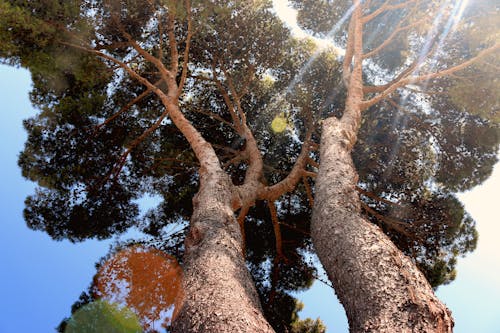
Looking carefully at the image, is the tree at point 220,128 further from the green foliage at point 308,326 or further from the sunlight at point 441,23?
the sunlight at point 441,23

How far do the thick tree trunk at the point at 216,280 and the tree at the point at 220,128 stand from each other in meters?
1.30

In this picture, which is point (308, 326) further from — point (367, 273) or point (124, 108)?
point (367, 273)

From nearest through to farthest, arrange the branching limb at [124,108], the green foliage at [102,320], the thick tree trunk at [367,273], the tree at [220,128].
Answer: the thick tree trunk at [367,273] → the green foliage at [102,320] → the tree at [220,128] → the branching limb at [124,108]

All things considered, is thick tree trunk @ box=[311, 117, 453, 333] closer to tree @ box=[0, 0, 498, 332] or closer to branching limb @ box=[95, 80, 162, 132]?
tree @ box=[0, 0, 498, 332]

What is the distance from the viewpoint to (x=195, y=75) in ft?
27.7

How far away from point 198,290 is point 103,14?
6.09 metres

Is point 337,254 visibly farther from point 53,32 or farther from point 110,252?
point 53,32

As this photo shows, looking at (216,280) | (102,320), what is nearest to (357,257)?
(216,280)

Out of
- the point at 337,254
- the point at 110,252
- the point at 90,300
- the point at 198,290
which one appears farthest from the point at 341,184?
the point at 90,300

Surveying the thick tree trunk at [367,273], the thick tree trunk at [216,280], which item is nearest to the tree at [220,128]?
the thick tree trunk at [216,280]

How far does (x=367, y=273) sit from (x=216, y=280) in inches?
36.6

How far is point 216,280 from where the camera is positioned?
2.59 m

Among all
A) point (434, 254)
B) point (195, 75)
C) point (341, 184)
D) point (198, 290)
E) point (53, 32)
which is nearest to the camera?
point (198, 290)

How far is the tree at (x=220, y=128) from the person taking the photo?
6250 mm
